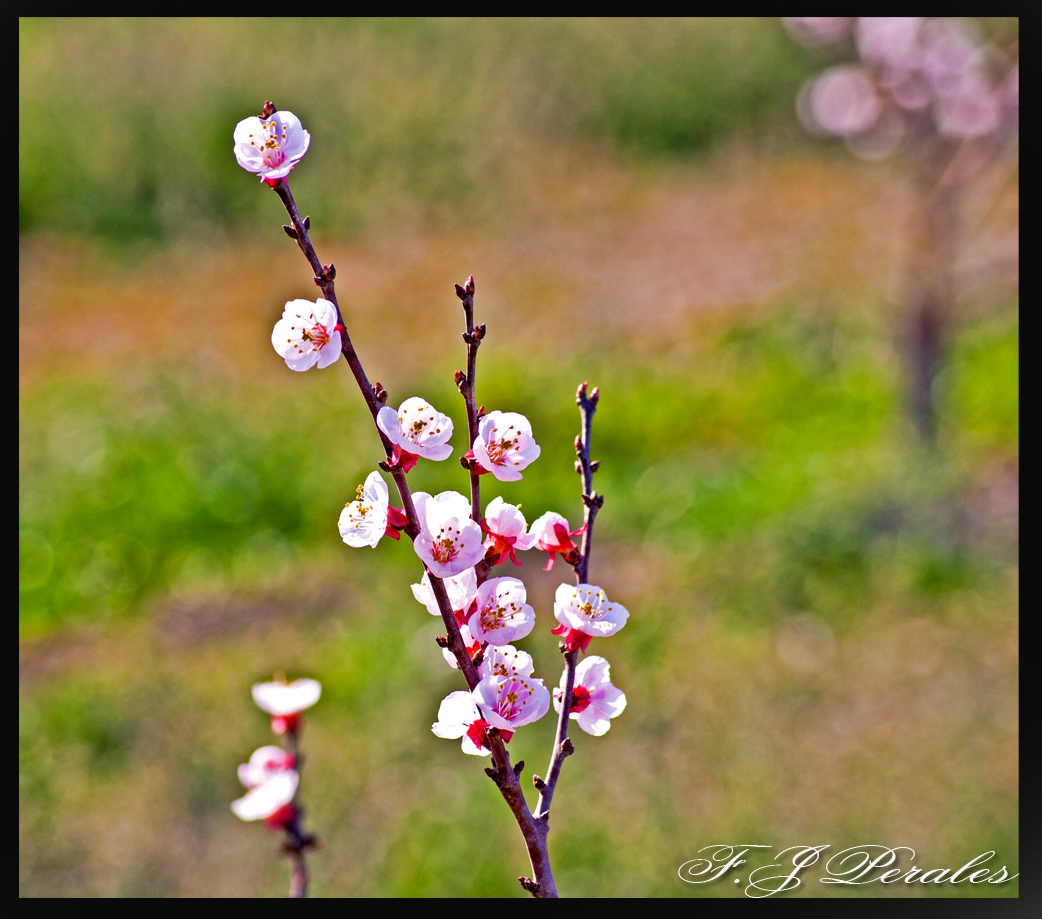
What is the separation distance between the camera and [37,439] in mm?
4680

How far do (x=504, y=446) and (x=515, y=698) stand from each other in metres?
0.20

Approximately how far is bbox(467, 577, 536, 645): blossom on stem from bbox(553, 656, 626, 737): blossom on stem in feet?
0.30

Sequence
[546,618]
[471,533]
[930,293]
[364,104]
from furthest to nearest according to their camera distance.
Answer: [364,104], [930,293], [546,618], [471,533]

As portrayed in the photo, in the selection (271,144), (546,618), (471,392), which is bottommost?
(546,618)

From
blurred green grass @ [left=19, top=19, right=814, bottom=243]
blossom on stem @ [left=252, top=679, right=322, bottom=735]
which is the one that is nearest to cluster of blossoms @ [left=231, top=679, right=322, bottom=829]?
blossom on stem @ [left=252, top=679, right=322, bottom=735]

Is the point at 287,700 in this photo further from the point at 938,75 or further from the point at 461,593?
the point at 938,75

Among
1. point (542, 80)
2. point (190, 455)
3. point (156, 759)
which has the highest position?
point (542, 80)

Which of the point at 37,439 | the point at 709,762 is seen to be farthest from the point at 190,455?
the point at 709,762

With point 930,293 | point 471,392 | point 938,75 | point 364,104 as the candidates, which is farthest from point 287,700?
point 364,104

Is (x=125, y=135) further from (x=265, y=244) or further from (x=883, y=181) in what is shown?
(x=883, y=181)

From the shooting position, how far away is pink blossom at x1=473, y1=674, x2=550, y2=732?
73cm

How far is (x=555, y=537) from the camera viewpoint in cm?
77

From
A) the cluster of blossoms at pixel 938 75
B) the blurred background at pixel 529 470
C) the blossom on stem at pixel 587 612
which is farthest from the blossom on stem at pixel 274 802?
the cluster of blossoms at pixel 938 75
